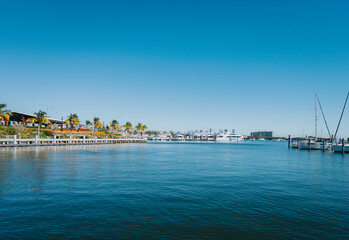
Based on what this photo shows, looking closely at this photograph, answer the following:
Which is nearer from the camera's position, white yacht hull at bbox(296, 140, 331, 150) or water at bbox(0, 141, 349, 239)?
water at bbox(0, 141, 349, 239)

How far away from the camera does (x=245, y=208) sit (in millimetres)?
13289

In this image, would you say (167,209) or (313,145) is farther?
(313,145)

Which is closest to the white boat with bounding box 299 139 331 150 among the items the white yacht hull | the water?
the white yacht hull

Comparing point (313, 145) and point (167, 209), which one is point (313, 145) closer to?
point (313, 145)

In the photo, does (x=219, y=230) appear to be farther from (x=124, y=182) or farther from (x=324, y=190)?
(x=324, y=190)

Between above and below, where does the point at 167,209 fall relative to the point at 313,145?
above

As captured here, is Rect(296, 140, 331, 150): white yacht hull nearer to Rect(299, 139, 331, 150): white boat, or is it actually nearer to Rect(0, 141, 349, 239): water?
Rect(299, 139, 331, 150): white boat

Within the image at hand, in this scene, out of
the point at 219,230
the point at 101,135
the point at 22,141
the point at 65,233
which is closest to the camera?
the point at 65,233

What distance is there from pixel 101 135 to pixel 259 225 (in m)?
117

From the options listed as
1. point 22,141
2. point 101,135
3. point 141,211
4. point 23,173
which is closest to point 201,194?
point 141,211

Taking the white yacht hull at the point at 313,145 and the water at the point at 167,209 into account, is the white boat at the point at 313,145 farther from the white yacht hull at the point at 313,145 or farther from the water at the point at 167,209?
the water at the point at 167,209

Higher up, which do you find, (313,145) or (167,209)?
(167,209)

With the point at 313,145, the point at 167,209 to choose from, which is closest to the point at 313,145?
the point at 313,145

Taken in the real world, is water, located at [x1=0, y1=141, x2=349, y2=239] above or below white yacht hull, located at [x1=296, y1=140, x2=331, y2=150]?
above
